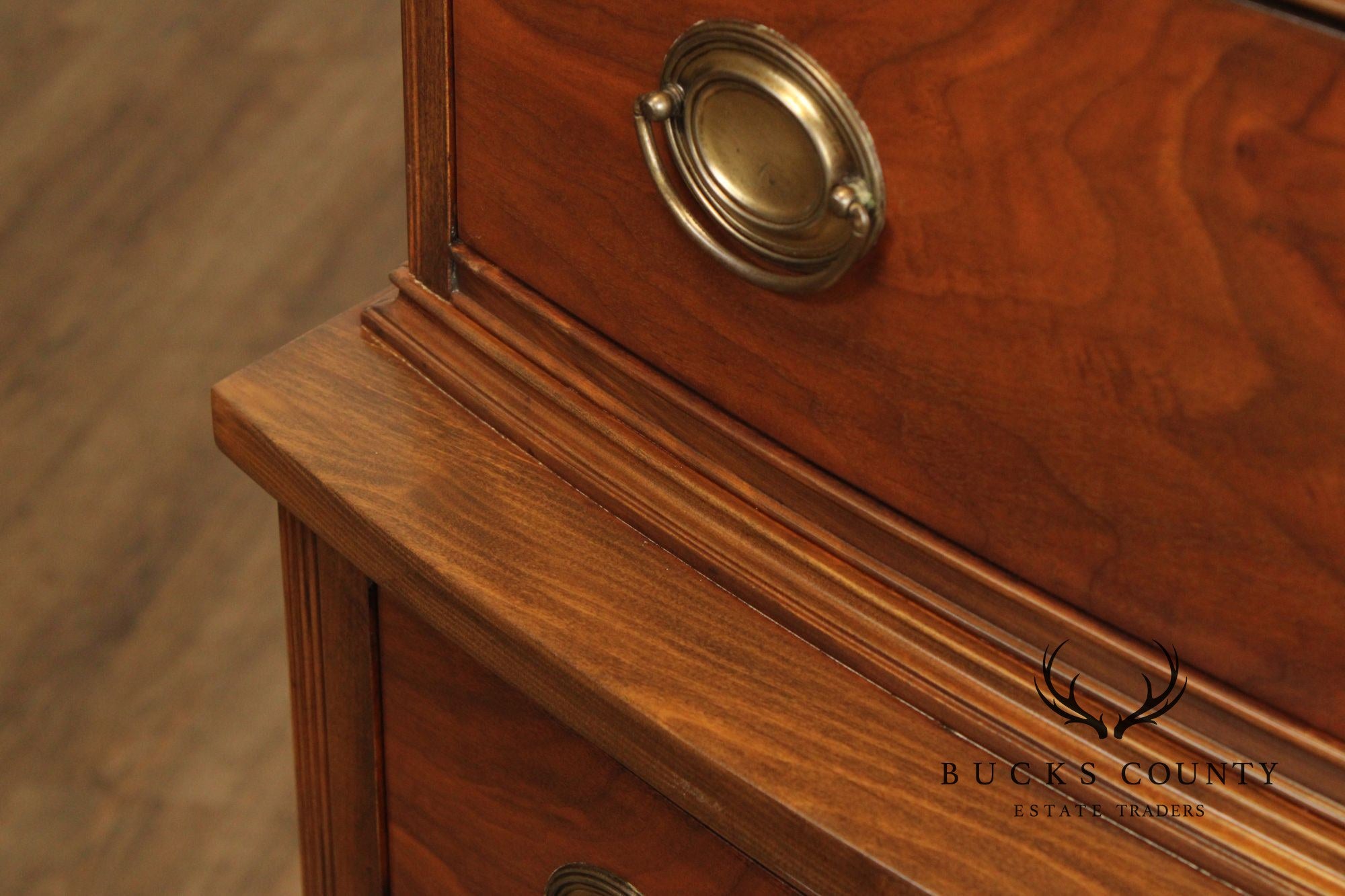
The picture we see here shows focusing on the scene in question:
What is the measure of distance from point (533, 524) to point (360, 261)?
1099mm

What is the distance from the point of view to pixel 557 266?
1.60ft

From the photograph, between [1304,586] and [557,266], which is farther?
[557,266]

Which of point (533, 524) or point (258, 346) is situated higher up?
point (258, 346)

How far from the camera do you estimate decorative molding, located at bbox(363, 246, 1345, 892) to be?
39 cm

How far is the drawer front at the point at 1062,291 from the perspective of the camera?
1.05ft

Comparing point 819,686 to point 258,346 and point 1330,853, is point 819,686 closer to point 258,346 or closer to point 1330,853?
point 1330,853

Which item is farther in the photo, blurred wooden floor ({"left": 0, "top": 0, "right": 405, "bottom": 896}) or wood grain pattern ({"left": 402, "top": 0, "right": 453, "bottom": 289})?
blurred wooden floor ({"left": 0, "top": 0, "right": 405, "bottom": 896})

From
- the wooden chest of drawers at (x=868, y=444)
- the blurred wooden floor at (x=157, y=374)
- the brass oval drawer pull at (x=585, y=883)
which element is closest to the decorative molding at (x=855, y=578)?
the wooden chest of drawers at (x=868, y=444)

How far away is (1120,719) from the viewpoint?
411mm

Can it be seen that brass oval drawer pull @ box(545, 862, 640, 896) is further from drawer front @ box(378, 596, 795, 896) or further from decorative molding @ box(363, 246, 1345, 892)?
decorative molding @ box(363, 246, 1345, 892)

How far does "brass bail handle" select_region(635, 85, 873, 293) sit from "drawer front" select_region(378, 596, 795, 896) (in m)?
0.18

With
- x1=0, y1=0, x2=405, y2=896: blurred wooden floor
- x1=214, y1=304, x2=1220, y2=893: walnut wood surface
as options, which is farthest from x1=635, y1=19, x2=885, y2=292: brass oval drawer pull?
x1=0, y1=0, x2=405, y2=896: blurred wooden floor

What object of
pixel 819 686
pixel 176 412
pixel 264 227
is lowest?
pixel 819 686

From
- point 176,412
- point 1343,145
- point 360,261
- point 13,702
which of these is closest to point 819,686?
point 1343,145
